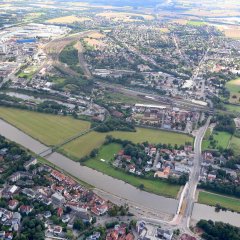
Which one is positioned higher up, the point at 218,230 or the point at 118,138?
the point at 218,230

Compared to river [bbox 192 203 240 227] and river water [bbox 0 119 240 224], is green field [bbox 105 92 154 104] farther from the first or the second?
river [bbox 192 203 240 227]

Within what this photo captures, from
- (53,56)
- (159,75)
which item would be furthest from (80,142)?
(53,56)

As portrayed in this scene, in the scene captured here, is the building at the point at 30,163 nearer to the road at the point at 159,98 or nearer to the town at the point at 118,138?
the town at the point at 118,138

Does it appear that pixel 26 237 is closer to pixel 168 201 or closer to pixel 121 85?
pixel 168 201

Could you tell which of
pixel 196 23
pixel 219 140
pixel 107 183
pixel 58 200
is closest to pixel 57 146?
pixel 107 183

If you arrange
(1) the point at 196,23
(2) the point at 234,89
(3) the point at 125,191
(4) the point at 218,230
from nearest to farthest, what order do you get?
(4) the point at 218,230
(3) the point at 125,191
(2) the point at 234,89
(1) the point at 196,23

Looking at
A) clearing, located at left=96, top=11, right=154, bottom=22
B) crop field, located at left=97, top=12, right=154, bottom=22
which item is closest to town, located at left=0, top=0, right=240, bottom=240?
clearing, located at left=96, top=11, right=154, bottom=22

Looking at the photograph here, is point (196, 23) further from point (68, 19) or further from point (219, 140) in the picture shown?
point (219, 140)

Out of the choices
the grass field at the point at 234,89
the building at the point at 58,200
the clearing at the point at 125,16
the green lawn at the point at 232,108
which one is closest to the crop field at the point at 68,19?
the clearing at the point at 125,16
